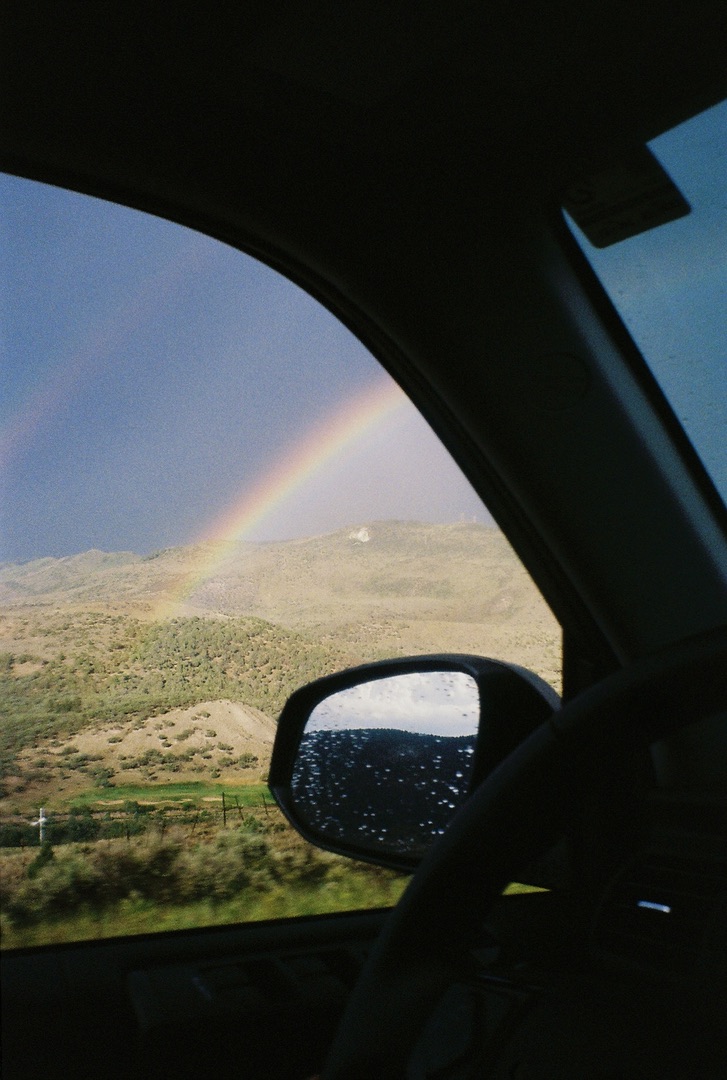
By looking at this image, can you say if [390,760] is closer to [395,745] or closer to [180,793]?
[395,745]

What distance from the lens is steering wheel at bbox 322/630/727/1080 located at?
88 centimetres

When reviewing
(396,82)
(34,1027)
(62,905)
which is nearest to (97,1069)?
(34,1027)

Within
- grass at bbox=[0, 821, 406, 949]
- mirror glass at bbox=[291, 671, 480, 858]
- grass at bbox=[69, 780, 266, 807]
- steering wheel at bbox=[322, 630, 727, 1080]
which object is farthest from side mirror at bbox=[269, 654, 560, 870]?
steering wheel at bbox=[322, 630, 727, 1080]

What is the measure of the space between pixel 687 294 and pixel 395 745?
4.17 ft

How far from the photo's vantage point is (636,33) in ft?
5.22

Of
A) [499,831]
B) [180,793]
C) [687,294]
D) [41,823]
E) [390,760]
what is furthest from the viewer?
[180,793]

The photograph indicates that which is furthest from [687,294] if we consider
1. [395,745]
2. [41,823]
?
[41,823]

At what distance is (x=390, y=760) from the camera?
2240 mm

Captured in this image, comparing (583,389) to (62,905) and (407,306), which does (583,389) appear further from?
(62,905)

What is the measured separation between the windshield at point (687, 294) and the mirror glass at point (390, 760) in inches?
32.3

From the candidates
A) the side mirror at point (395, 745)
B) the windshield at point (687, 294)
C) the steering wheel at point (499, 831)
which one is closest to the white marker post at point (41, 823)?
the side mirror at point (395, 745)

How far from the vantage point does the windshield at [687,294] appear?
1.90m

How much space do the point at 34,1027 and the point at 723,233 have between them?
2.35 meters

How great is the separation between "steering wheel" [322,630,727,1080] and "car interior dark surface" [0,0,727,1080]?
0.45 meters
